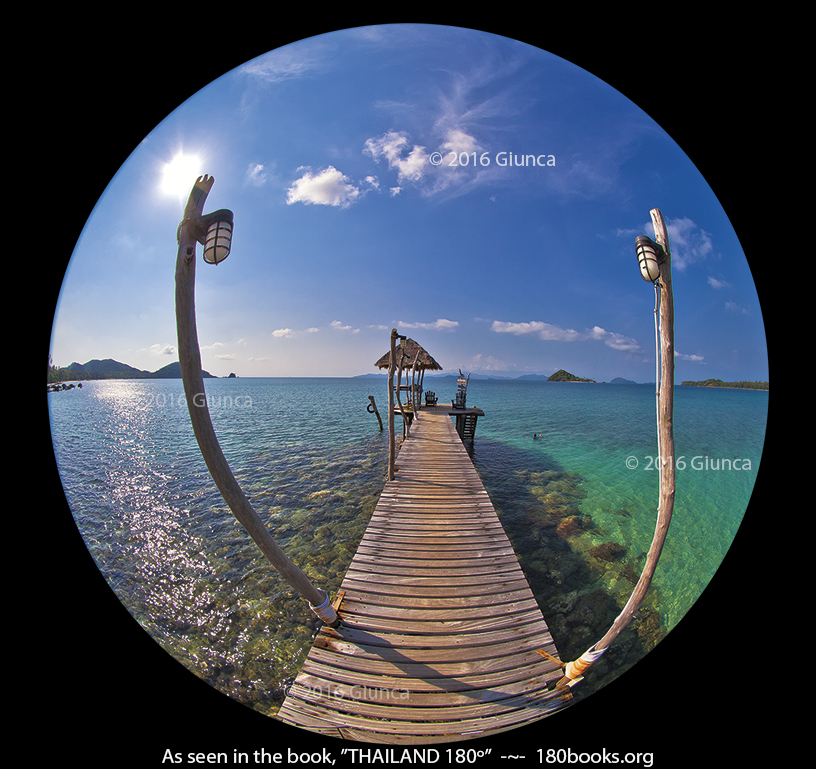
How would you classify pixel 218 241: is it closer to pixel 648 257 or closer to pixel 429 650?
pixel 648 257

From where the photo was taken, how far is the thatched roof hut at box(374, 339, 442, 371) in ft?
58.6

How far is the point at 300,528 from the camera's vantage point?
29.2ft

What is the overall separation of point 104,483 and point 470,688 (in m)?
16.1

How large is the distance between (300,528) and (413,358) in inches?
474

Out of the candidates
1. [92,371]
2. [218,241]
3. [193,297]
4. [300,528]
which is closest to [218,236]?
[218,241]

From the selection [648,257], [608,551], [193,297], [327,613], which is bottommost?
[608,551]

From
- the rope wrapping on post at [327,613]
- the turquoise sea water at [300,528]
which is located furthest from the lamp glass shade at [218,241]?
the rope wrapping on post at [327,613]

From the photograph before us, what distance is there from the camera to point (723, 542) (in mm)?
9688

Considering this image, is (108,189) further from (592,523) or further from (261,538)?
(592,523)

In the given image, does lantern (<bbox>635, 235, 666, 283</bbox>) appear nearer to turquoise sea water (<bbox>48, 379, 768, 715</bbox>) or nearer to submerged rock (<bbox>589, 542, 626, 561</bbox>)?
turquoise sea water (<bbox>48, 379, 768, 715</bbox>)

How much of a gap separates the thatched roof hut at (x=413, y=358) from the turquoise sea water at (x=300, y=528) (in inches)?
223

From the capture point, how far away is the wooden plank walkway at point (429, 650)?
9.12ft

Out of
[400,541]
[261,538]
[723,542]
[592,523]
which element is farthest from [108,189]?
[723,542]

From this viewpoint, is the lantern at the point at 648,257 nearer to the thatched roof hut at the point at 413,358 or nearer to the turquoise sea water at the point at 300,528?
the turquoise sea water at the point at 300,528
